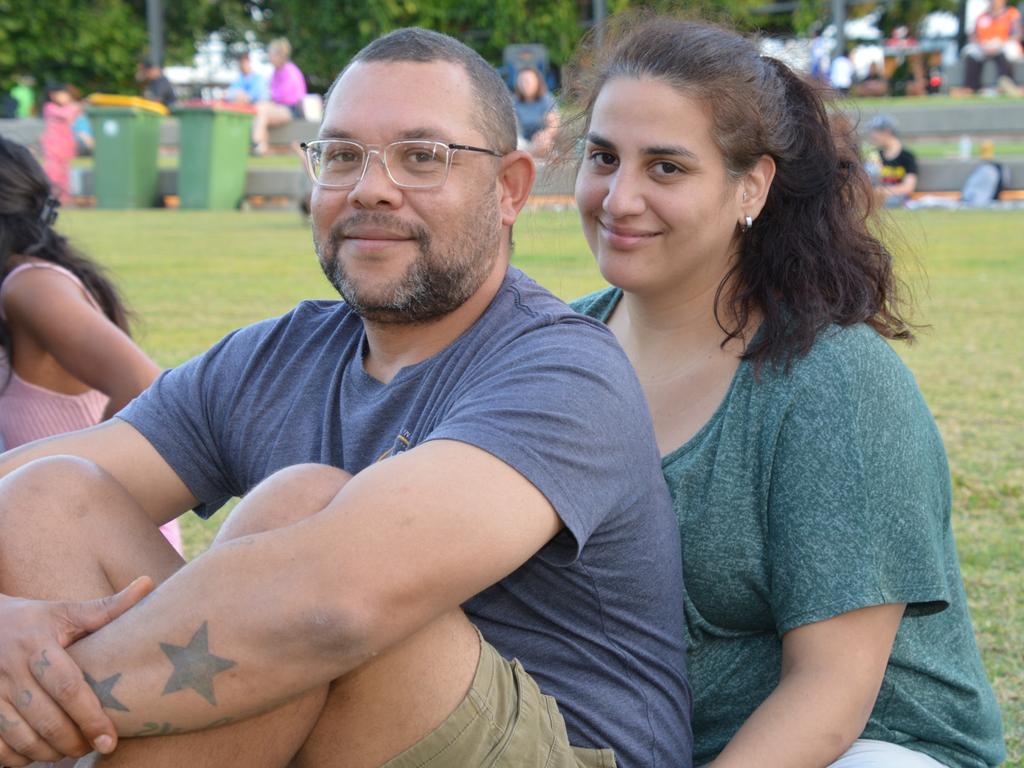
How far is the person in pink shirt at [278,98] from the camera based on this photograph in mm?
24781

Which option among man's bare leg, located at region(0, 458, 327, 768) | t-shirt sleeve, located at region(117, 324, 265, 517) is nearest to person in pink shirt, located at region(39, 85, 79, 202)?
t-shirt sleeve, located at region(117, 324, 265, 517)

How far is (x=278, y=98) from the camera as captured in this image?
84.0 ft

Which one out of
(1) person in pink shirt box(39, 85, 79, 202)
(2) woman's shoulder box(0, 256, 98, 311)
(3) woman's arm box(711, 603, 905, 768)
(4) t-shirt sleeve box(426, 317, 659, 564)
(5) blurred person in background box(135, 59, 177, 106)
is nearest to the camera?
(4) t-shirt sleeve box(426, 317, 659, 564)

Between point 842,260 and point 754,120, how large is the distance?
0.32m

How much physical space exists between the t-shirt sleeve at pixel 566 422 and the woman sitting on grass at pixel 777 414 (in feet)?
0.99

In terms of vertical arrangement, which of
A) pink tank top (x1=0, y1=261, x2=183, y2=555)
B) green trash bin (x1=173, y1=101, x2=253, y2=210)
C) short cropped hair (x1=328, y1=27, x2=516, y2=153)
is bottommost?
green trash bin (x1=173, y1=101, x2=253, y2=210)

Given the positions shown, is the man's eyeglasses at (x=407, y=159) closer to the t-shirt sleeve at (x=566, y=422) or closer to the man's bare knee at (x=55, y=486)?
the t-shirt sleeve at (x=566, y=422)

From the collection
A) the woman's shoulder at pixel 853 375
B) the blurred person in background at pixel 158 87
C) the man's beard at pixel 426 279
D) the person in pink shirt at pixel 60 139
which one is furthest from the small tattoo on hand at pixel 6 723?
the blurred person in background at pixel 158 87

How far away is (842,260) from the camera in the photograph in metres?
2.69

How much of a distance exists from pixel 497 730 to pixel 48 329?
2.35 m

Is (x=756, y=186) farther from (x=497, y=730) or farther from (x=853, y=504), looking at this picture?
(x=497, y=730)

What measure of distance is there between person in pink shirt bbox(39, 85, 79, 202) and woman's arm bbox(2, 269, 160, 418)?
61.3 ft

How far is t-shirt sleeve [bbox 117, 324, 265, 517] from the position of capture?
270 centimetres

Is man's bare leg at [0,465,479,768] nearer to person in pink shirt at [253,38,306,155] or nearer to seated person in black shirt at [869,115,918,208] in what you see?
seated person in black shirt at [869,115,918,208]
